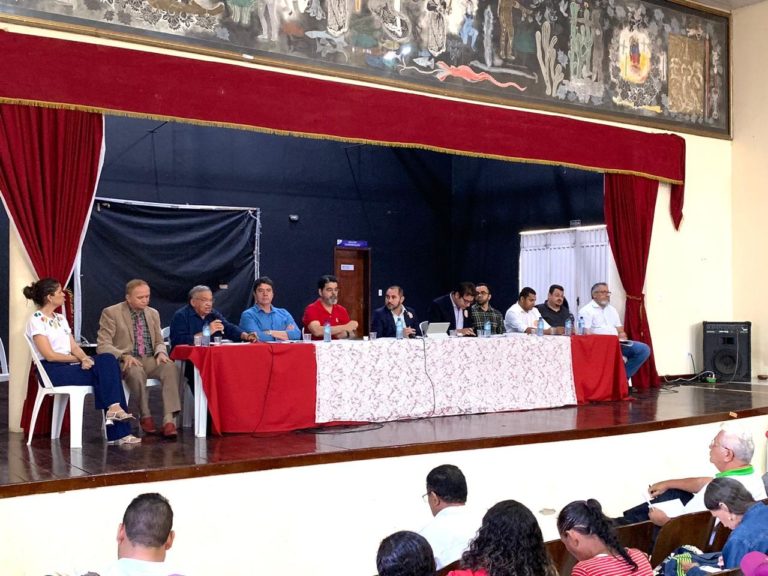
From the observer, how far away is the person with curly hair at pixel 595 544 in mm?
2484

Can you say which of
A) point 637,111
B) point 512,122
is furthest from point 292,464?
point 637,111

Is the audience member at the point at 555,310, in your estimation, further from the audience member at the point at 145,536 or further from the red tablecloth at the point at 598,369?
the audience member at the point at 145,536

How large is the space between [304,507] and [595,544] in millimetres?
2356

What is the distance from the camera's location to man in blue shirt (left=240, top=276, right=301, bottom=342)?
245 inches

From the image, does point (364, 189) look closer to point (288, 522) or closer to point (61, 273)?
point (61, 273)

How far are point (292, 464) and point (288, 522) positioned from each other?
31 centimetres

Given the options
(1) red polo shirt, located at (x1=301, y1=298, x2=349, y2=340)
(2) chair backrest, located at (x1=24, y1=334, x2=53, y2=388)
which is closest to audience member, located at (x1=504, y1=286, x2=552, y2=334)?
(1) red polo shirt, located at (x1=301, y1=298, x2=349, y2=340)

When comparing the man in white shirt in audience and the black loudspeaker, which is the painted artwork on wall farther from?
the man in white shirt in audience

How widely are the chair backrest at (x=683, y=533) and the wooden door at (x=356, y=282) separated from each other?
27.8ft

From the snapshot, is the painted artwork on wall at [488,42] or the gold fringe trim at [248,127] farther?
the painted artwork on wall at [488,42]

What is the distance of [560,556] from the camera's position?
304cm

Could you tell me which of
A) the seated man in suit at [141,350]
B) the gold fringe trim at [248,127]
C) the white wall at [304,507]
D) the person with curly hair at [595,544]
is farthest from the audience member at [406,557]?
the gold fringe trim at [248,127]

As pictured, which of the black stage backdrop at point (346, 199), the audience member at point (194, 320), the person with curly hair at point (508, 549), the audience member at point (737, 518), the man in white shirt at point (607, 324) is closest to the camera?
the person with curly hair at point (508, 549)

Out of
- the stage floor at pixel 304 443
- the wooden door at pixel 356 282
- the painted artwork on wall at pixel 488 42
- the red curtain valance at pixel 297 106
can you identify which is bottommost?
the stage floor at pixel 304 443
